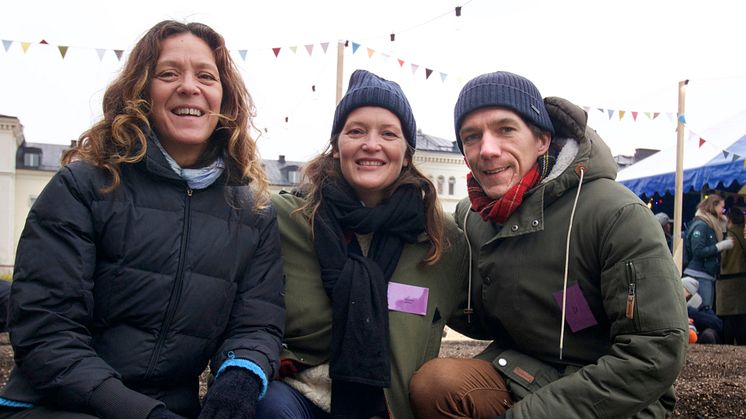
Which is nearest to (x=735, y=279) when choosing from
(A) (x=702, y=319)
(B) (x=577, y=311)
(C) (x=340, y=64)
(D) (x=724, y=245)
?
(D) (x=724, y=245)

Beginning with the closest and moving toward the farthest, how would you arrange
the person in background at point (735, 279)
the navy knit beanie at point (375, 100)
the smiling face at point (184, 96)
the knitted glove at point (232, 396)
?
the knitted glove at point (232, 396) → the smiling face at point (184, 96) → the navy knit beanie at point (375, 100) → the person in background at point (735, 279)

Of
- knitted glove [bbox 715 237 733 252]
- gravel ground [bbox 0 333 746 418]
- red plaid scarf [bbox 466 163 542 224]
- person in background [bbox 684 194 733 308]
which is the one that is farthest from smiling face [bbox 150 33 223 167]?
knitted glove [bbox 715 237 733 252]

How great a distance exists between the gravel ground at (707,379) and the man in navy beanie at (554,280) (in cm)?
149

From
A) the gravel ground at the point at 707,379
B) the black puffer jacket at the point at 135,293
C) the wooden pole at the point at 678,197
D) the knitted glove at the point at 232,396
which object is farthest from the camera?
the wooden pole at the point at 678,197

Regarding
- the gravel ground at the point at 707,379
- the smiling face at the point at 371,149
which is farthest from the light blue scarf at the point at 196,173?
the gravel ground at the point at 707,379

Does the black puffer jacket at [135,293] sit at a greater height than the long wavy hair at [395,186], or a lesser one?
lesser

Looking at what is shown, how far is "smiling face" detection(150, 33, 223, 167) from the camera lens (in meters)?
2.19

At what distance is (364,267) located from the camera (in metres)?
2.38

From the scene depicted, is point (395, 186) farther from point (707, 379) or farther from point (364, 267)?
point (707, 379)

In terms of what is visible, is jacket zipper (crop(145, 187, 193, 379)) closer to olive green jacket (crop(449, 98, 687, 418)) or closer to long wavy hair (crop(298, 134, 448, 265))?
long wavy hair (crop(298, 134, 448, 265))

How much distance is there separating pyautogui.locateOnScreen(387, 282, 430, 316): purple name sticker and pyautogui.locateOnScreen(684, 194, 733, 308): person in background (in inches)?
238

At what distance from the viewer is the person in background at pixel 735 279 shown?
748 centimetres

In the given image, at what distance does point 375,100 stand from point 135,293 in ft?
3.85

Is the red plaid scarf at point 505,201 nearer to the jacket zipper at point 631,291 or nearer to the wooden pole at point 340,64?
the jacket zipper at point 631,291
